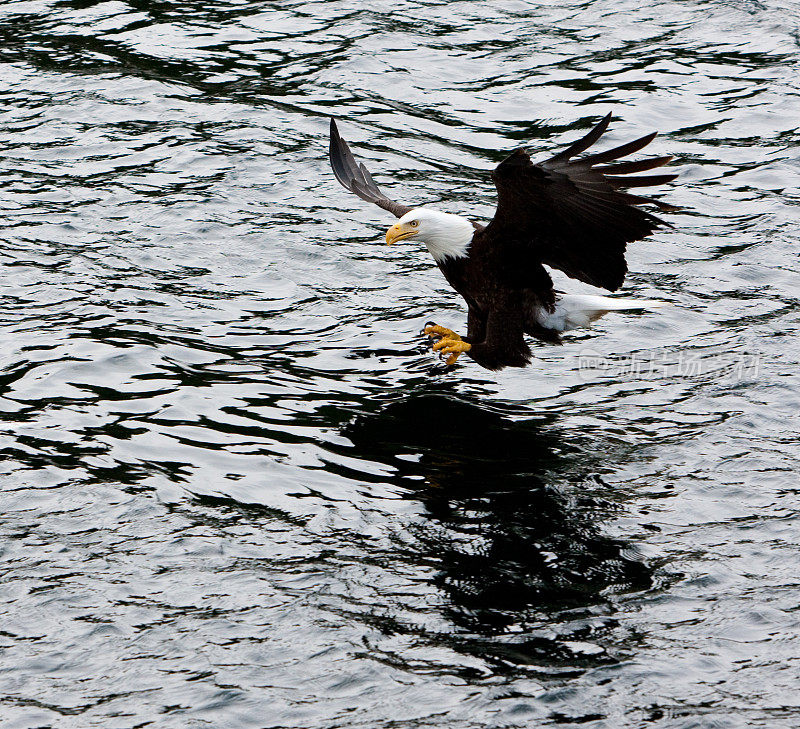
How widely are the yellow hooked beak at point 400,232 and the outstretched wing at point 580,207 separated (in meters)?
0.90

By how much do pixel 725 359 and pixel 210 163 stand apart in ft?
15.3

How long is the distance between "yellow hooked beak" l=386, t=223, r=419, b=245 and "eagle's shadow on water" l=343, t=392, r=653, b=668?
998mm

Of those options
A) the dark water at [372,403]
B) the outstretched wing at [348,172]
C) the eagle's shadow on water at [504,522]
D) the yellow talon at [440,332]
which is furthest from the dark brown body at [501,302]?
the outstretched wing at [348,172]

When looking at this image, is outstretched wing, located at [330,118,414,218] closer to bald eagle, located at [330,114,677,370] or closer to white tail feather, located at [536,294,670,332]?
bald eagle, located at [330,114,677,370]

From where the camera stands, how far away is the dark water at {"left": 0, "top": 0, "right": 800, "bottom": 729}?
3.88m

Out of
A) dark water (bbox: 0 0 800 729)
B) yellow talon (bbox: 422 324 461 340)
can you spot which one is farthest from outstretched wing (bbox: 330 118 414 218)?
yellow talon (bbox: 422 324 461 340)

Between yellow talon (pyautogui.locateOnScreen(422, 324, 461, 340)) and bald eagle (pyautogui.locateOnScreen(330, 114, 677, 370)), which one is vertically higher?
bald eagle (pyautogui.locateOnScreen(330, 114, 677, 370))

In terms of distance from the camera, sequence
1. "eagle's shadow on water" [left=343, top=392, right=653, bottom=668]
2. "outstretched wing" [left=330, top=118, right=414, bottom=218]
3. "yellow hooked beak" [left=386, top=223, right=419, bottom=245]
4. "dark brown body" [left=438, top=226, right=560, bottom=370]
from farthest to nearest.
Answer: "outstretched wing" [left=330, top=118, right=414, bottom=218], "yellow hooked beak" [left=386, top=223, right=419, bottom=245], "dark brown body" [left=438, top=226, right=560, bottom=370], "eagle's shadow on water" [left=343, top=392, right=653, bottom=668]

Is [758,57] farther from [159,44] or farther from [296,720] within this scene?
[296,720]

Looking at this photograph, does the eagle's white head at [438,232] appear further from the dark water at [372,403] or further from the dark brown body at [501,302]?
the dark water at [372,403]

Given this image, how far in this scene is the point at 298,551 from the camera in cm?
465

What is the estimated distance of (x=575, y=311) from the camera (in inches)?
253

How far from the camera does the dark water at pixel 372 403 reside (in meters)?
3.88

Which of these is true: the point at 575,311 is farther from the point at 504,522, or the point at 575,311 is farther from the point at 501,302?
the point at 504,522
